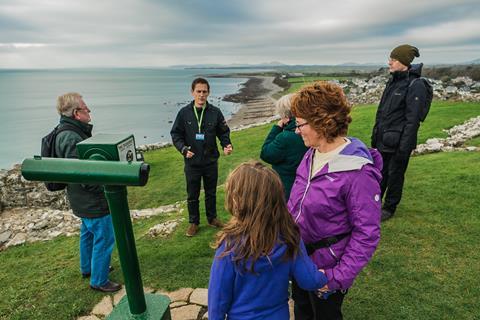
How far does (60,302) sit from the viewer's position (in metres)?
3.99

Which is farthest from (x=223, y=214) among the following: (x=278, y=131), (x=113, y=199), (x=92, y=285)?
(x=113, y=199)

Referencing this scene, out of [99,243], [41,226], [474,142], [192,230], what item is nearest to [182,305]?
[99,243]

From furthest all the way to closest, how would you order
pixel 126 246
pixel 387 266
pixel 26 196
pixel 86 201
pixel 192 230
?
pixel 26 196
pixel 192 230
pixel 387 266
pixel 86 201
pixel 126 246

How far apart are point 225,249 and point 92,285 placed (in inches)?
120

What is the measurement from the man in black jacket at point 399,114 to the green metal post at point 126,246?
423 cm

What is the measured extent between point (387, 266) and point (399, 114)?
2.26 metres

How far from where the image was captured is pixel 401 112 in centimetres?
501

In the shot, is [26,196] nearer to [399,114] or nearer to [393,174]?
[393,174]

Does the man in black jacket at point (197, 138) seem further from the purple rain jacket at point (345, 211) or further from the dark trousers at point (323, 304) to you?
the purple rain jacket at point (345, 211)

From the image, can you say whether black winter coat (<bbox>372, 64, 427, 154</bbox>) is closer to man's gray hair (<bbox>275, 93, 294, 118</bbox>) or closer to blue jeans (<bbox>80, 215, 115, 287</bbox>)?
man's gray hair (<bbox>275, 93, 294, 118</bbox>)

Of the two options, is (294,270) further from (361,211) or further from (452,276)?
(452,276)

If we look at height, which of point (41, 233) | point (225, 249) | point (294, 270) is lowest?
point (41, 233)

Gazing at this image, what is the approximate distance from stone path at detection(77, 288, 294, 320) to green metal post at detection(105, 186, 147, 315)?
135cm

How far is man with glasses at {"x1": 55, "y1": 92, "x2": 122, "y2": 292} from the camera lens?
3711mm
